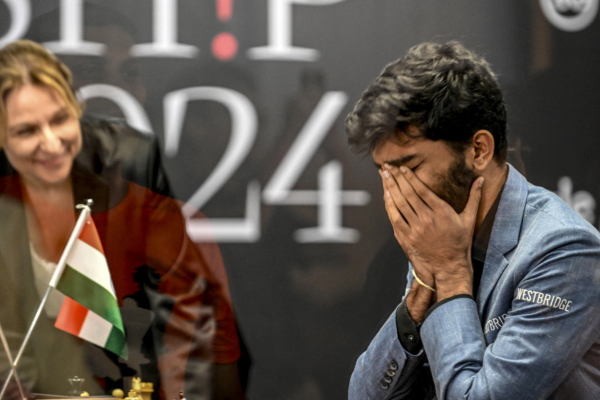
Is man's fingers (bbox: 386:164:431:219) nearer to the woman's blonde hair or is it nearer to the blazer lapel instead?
the blazer lapel

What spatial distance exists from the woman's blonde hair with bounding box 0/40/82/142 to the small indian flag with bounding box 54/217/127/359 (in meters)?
0.41

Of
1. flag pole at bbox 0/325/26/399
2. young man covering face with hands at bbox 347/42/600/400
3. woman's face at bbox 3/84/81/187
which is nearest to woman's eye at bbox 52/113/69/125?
woman's face at bbox 3/84/81/187

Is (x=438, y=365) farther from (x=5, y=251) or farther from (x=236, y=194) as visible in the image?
(x=5, y=251)

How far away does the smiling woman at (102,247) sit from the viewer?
70.6 inches

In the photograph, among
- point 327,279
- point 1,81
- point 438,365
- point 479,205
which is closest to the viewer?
point 438,365

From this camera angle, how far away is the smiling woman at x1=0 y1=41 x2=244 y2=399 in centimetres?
179

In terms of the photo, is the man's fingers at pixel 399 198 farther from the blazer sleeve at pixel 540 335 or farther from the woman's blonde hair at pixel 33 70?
the woman's blonde hair at pixel 33 70

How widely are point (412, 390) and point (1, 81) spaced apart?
148cm

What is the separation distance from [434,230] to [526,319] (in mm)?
295

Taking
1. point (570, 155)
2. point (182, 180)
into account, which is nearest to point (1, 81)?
point (182, 180)

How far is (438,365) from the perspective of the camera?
1.32m

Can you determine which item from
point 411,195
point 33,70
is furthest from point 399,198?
point 33,70

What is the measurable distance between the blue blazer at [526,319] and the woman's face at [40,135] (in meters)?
1.15

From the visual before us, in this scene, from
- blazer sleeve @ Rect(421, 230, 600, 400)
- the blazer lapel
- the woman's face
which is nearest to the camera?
blazer sleeve @ Rect(421, 230, 600, 400)
